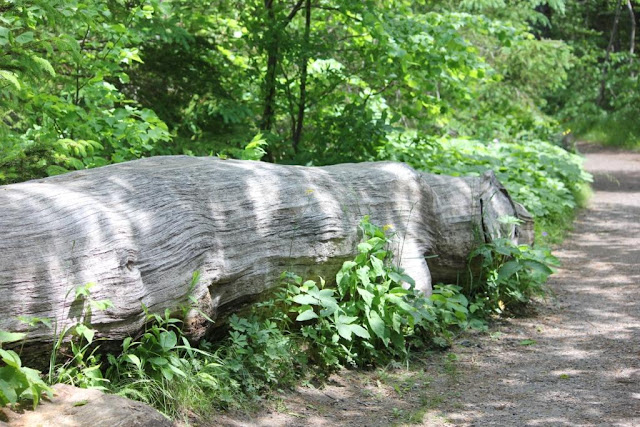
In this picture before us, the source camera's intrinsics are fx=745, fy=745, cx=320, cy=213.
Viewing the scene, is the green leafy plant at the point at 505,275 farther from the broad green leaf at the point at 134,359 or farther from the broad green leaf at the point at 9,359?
the broad green leaf at the point at 9,359

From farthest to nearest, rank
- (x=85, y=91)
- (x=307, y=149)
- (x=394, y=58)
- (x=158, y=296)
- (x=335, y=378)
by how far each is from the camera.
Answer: (x=307, y=149) < (x=394, y=58) < (x=85, y=91) < (x=335, y=378) < (x=158, y=296)

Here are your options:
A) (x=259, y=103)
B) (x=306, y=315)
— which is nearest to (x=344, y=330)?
(x=306, y=315)

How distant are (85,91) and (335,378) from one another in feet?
10.5

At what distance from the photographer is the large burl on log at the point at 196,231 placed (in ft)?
11.5

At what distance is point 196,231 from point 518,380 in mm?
2382

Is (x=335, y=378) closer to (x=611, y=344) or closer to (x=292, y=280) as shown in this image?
(x=292, y=280)

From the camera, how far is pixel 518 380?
196 inches

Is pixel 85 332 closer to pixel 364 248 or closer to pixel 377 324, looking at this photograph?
pixel 377 324

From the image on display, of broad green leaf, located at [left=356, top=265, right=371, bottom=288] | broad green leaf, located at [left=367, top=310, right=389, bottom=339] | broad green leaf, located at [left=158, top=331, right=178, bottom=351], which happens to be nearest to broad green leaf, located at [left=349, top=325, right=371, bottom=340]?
broad green leaf, located at [left=367, top=310, right=389, bottom=339]

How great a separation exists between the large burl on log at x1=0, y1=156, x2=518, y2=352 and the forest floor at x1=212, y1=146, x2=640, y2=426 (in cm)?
69

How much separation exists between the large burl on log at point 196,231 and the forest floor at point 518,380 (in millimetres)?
688

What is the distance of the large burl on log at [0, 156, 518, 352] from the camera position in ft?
11.5

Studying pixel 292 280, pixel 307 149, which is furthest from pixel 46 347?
pixel 307 149

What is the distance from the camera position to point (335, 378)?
15.8ft
